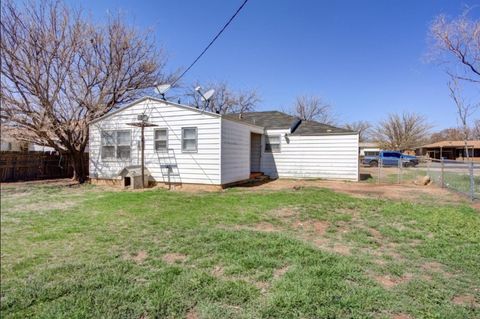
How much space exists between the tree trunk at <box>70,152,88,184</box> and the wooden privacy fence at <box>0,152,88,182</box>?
4.08m

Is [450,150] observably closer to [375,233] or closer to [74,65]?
[375,233]

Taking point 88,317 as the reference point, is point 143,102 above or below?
above

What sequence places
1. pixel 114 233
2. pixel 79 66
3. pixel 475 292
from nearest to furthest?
pixel 475 292
pixel 114 233
pixel 79 66

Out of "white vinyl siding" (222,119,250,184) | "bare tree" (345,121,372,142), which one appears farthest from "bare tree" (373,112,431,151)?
"white vinyl siding" (222,119,250,184)

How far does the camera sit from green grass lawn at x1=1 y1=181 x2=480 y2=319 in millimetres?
2369

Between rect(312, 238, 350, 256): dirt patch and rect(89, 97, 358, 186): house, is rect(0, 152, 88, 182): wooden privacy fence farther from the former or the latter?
rect(89, 97, 358, 186): house

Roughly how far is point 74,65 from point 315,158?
1110 cm

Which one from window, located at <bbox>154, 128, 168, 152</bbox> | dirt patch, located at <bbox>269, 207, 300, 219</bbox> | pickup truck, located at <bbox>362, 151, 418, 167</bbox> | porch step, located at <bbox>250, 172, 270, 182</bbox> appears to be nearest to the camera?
dirt patch, located at <bbox>269, 207, 300, 219</bbox>

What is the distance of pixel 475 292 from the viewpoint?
2822 millimetres

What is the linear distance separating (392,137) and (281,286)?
43062 mm

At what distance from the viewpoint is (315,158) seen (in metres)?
14.0

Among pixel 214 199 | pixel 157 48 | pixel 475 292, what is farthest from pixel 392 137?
pixel 475 292

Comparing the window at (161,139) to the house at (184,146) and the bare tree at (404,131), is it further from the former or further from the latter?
the bare tree at (404,131)

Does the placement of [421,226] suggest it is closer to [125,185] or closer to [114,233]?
[114,233]
